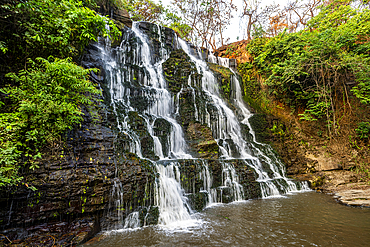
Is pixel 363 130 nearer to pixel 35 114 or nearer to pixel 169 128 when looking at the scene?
pixel 169 128

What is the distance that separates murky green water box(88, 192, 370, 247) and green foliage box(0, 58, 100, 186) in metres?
2.47

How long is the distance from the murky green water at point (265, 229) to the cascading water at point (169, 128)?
2.07 ft

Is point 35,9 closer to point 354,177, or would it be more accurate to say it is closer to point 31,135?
point 31,135

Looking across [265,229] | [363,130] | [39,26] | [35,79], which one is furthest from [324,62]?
[35,79]

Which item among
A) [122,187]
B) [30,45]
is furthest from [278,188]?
[30,45]

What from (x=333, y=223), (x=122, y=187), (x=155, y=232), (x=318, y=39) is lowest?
(x=333, y=223)

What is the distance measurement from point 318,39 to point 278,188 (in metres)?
8.70

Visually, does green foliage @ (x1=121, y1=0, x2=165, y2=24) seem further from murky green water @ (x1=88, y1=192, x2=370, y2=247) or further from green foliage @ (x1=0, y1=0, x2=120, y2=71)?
murky green water @ (x1=88, y1=192, x2=370, y2=247)

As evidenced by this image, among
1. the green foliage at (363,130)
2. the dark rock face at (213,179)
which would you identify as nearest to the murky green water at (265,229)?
the dark rock face at (213,179)

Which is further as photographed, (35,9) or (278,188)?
(278,188)

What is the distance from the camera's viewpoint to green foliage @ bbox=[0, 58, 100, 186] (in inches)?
138

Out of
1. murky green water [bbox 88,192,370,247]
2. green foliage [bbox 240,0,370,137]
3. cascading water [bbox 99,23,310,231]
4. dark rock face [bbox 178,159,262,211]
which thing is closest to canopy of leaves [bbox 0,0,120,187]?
cascading water [bbox 99,23,310,231]

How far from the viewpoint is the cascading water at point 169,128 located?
5.70m

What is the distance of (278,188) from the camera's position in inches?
297
